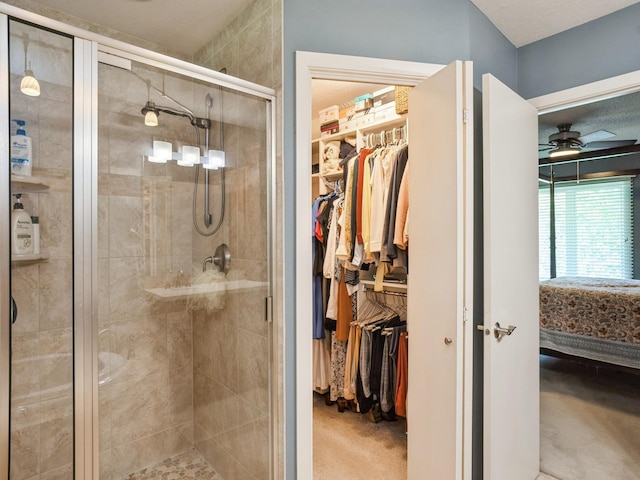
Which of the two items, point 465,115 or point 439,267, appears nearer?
point 465,115

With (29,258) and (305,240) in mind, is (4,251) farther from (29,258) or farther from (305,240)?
(305,240)

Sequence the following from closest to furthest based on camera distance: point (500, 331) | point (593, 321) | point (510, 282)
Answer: point (500, 331) < point (510, 282) < point (593, 321)

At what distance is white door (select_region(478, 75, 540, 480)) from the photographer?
1.66 m

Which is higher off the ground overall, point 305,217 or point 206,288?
point 305,217

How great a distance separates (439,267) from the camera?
1668 millimetres

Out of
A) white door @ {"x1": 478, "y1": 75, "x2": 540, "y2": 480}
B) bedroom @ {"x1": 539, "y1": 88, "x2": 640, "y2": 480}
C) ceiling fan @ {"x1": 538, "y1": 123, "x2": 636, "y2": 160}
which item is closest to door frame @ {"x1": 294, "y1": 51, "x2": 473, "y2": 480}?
white door @ {"x1": 478, "y1": 75, "x2": 540, "y2": 480}

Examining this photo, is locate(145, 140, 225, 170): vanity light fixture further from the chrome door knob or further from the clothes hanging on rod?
the chrome door knob

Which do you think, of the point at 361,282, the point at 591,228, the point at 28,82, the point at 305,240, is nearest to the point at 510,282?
the point at 305,240

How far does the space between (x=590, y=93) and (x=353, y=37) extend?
126cm

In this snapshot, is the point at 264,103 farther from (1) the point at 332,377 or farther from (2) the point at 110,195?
(1) the point at 332,377

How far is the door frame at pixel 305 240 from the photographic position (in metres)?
1.59

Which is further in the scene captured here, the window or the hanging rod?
the window

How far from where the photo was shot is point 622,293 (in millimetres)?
3512

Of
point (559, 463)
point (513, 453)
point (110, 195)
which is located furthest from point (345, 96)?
point (559, 463)
